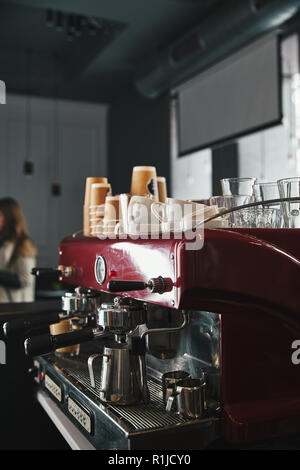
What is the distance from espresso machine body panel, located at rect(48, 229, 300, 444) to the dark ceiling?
3.03m

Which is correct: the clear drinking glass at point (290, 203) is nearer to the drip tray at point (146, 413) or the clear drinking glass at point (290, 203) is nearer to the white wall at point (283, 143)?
the drip tray at point (146, 413)

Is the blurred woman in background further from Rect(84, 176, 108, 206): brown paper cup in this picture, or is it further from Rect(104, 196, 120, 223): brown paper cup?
Rect(104, 196, 120, 223): brown paper cup

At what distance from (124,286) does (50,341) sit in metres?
0.17

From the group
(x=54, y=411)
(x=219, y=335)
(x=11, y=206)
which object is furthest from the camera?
(x=11, y=206)

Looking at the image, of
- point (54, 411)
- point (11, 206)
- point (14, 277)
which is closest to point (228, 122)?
point (11, 206)

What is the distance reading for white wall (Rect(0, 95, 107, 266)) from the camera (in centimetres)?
516

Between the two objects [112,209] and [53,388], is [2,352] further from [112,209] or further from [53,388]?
[112,209]

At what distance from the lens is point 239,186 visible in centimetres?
98

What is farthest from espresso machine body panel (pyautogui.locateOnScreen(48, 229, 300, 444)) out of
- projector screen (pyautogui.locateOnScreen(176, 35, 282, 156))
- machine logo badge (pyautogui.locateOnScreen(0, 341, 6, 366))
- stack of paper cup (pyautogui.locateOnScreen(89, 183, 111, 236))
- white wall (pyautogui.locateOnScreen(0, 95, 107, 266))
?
white wall (pyautogui.locateOnScreen(0, 95, 107, 266))

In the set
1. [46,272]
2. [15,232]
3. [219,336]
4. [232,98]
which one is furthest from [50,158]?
[219,336]

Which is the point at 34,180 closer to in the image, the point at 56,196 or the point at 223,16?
the point at 56,196

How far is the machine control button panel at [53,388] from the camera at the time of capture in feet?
3.51

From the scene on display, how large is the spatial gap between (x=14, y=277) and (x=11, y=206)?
1.49ft

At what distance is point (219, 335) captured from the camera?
79 cm
